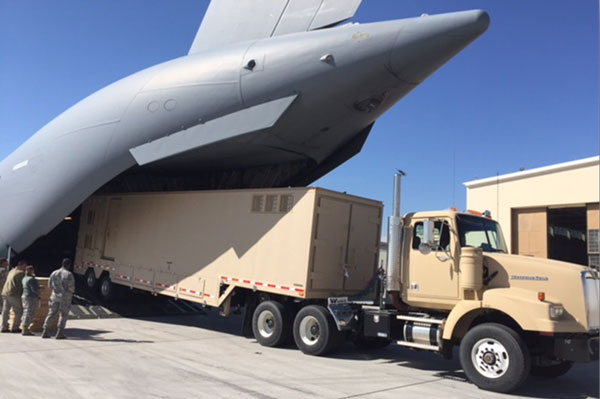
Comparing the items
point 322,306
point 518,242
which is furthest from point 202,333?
point 518,242

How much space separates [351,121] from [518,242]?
10.00m

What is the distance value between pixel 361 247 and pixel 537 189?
31.7 ft

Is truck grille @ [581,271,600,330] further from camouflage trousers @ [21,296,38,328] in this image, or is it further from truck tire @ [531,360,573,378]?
camouflage trousers @ [21,296,38,328]

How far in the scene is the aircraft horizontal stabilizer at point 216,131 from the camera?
35.4 feet

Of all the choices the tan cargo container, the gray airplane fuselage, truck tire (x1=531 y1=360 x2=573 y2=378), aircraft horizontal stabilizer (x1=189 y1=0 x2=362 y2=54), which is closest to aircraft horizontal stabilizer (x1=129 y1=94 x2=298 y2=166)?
the gray airplane fuselage

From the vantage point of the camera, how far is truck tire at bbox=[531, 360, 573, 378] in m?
8.01

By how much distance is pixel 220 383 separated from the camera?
22.3 feet

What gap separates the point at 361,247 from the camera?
10484mm

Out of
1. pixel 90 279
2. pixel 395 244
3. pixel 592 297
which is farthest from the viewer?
pixel 90 279

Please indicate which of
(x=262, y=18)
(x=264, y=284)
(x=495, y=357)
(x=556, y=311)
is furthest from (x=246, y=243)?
(x=556, y=311)

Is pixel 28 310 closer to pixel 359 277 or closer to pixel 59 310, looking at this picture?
pixel 59 310

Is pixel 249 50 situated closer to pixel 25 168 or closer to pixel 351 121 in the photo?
pixel 351 121

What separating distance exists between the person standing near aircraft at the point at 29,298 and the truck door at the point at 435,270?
7.57 meters

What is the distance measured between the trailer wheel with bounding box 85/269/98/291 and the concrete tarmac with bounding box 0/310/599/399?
155 inches
